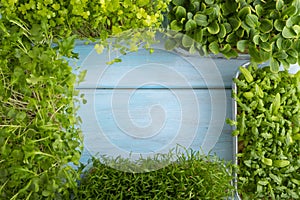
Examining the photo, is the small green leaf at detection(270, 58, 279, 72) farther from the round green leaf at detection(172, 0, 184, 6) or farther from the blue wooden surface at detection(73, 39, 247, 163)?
the round green leaf at detection(172, 0, 184, 6)

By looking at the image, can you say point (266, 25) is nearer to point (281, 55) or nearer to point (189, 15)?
point (281, 55)

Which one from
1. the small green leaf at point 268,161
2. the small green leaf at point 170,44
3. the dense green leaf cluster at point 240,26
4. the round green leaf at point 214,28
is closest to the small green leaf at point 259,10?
the dense green leaf cluster at point 240,26

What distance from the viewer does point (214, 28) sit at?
127 cm

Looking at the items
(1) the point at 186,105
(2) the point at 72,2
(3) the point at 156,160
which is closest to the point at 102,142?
(3) the point at 156,160

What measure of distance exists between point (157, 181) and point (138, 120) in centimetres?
18

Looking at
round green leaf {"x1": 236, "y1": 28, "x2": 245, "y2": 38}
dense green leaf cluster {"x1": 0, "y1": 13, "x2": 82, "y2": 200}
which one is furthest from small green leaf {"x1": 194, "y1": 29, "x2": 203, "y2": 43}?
dense green leaf cluster {"x1": 0, "y1": 13, "x2": 82, "y2": 200}

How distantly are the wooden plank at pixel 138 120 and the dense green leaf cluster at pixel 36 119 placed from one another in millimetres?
107

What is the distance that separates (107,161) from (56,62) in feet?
1.00

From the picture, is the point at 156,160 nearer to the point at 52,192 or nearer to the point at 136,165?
the point at 136,165

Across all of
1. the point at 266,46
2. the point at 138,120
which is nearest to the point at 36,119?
the point at 138,120

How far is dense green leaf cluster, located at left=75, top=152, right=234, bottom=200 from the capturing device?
3.86 feet

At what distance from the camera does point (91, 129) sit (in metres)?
1.27

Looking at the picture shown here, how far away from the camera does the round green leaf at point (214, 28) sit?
50.0 inches

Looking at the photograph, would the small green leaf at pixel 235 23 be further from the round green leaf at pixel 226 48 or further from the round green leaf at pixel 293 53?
the round green leaf at pixel 293 53
